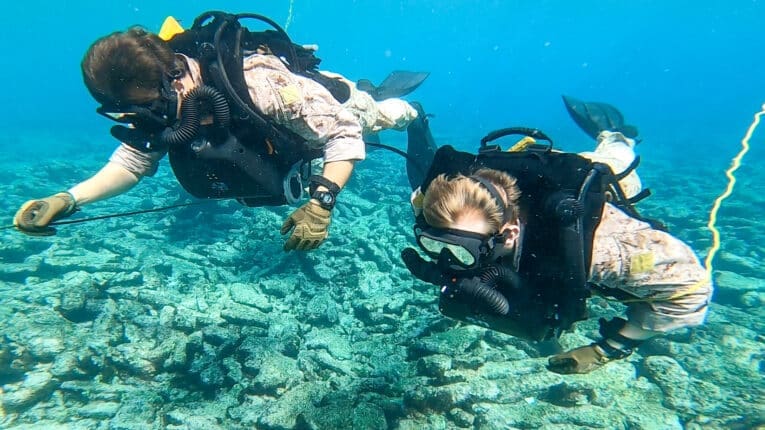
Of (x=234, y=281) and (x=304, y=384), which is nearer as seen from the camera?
(x=304, y=384)

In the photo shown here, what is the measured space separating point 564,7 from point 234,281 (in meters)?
142

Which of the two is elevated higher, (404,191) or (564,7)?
(564,7)

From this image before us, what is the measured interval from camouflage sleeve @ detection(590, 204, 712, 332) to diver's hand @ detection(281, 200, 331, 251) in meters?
1.91

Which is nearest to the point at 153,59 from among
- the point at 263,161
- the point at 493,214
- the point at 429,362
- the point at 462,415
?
the point at 263,161

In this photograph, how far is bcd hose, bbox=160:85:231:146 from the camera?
273 centimetres

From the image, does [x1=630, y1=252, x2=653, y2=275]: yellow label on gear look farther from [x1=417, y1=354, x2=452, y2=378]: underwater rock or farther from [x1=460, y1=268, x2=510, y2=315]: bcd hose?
[x1=417, y1=354, x2=452, y2=378]: underwater rock

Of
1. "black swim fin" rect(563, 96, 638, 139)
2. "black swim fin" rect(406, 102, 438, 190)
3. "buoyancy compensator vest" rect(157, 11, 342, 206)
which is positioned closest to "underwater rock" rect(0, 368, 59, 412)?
"buoyancy compensator vest" rect(157, 11, 342, 206)

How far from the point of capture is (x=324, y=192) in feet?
9.89

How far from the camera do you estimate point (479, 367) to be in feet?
13.5

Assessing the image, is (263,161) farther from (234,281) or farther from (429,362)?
(234,281)

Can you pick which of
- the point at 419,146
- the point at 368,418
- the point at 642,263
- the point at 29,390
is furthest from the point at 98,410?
the point at 419,146

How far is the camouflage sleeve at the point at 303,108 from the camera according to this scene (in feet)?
9.84

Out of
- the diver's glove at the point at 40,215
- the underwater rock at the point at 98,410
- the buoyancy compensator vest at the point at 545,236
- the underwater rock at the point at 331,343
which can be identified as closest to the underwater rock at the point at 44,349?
the underwater rock at the point at 98,410

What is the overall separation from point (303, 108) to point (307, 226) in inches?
38.2
